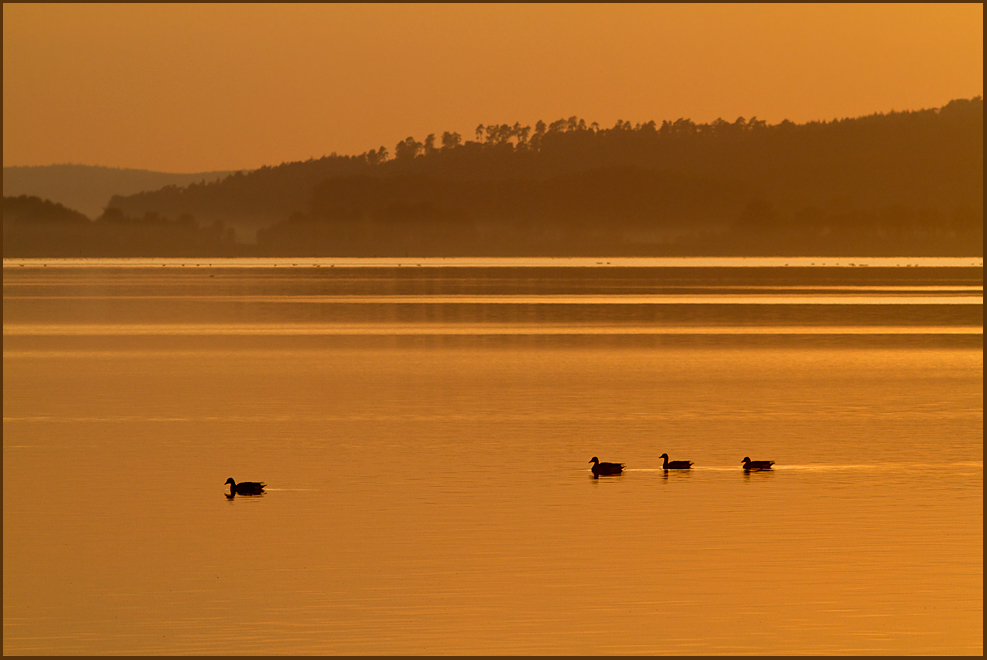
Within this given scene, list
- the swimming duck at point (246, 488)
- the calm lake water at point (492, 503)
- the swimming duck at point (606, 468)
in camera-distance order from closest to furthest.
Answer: the calm lake water at point (492, 503) → the swimming duck at point (246, 488) → the swimming duck at point (606, 468)

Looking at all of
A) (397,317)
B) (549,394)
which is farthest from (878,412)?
(397,317)

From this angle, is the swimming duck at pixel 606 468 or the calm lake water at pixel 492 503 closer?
the calm lake water at pixel 492 503

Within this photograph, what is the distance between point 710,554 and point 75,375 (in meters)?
26.8

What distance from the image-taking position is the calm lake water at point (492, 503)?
14.4 meters

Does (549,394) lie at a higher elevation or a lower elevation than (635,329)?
lower

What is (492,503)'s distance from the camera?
20188 mm

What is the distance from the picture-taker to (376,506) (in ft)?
65.8

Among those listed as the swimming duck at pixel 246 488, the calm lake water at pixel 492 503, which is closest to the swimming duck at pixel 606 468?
the calm lake water at pixel 492 503

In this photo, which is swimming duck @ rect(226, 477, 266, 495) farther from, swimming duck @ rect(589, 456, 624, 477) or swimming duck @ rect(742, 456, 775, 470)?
swimming duck @ rect(742, 456, 775, 470)

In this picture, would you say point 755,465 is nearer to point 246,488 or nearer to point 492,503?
point 492,503

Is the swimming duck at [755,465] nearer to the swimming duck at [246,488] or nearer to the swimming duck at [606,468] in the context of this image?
the swimming duck at [606,468]

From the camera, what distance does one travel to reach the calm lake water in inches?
566

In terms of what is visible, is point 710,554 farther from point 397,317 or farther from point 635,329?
point 397,317

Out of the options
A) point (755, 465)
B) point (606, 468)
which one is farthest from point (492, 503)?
point (755, 465)
